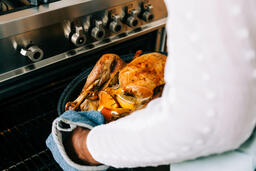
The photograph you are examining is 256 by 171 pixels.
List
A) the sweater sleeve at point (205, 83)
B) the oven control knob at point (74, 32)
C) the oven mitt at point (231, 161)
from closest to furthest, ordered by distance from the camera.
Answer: the sweater sleeve at point (205, 83) < the oven mitt at point (231, 161) < the oven control knob at point (74, 32)

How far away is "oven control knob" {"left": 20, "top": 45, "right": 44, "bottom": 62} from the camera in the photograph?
2.34 ft

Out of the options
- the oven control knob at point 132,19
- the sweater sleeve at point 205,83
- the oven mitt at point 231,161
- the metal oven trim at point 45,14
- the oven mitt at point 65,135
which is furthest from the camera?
the oven control knob at point 132,19

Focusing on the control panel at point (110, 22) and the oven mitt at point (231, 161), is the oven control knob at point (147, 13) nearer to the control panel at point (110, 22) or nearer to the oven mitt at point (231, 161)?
the control panel at point (110, 22)

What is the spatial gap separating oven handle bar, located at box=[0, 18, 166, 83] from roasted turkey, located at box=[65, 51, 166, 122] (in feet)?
0.30

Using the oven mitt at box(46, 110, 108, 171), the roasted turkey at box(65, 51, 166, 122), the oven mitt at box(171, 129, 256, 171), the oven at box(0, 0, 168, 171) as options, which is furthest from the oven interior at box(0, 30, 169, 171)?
the oven mitt at box(171, 129, 256, 171)

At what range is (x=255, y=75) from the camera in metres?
0.27

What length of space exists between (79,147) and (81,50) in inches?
16.5

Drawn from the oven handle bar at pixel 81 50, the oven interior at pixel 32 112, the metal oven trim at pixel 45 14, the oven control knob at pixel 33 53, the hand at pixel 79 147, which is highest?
the metal oven trim at pixel 45 14

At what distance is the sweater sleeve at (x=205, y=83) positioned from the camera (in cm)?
25

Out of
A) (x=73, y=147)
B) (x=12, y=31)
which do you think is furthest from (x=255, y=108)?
(x=12, y=31)

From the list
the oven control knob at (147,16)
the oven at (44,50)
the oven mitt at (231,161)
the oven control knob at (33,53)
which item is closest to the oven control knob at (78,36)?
the oven at (44,50)

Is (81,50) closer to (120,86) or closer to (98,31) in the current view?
(98,31)

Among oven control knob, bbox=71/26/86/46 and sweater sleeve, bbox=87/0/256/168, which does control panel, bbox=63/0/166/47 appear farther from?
sweater sleeve, bbox=87/0/256/168

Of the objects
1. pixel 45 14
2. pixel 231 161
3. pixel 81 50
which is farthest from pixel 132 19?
pixel 231 161
